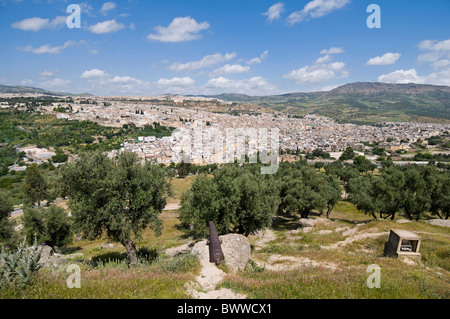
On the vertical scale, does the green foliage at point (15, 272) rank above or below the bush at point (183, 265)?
above

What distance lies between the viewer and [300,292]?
7.55 m

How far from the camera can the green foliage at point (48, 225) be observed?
24.6m

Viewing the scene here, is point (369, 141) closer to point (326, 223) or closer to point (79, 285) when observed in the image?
point (326, 223)

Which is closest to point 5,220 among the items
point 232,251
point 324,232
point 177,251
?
point 177,251

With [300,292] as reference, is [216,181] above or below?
above

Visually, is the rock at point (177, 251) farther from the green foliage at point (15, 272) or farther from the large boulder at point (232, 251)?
the green foliage at point (15, 272)

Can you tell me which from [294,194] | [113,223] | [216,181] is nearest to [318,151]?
[294,194]

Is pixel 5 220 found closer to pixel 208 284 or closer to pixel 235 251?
pixel 235 251

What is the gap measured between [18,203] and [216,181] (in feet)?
233

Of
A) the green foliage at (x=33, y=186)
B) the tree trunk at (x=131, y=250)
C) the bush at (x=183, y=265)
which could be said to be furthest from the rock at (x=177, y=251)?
the green foliage at (x=33, y=186)

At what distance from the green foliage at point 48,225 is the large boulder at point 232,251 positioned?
19.2 meters

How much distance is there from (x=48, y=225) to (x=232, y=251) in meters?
23.4

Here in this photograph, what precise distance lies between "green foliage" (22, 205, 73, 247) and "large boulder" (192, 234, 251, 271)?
19164 millimetres
